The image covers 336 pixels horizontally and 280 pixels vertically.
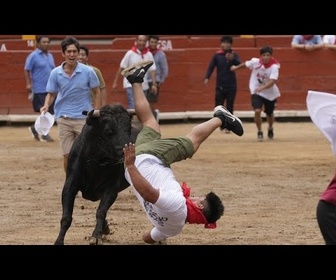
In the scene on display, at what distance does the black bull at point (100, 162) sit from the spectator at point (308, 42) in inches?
432

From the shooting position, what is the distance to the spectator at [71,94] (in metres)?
10.9

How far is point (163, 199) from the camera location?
7.69m

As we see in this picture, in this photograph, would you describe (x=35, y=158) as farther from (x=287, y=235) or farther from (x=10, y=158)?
(x=287, y=235)

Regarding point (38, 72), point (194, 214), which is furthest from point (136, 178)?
point (38, 72)

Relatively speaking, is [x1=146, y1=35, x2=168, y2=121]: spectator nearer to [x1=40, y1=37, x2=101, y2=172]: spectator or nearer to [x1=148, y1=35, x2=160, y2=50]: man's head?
[x1=148, y1=35, x2=160, y2=50]: man's head

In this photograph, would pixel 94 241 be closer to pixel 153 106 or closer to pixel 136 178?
pixel 136 178

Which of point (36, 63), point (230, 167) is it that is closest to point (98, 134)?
point (230, 167)

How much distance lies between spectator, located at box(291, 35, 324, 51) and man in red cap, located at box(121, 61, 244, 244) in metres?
11.8

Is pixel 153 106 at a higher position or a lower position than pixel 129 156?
lower

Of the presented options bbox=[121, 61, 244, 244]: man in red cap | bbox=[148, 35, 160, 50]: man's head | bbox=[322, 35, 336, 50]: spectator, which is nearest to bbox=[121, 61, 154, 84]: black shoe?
bbox=[121, 61, 244, 244]: man in red cap

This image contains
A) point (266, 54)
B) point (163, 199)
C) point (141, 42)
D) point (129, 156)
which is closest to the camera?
point (129, 156)

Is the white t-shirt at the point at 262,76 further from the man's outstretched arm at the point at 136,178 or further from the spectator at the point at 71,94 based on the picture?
the man's outstretched arm at the point at 136,178

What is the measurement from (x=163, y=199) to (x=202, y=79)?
12651 mm

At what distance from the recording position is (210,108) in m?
20.2
